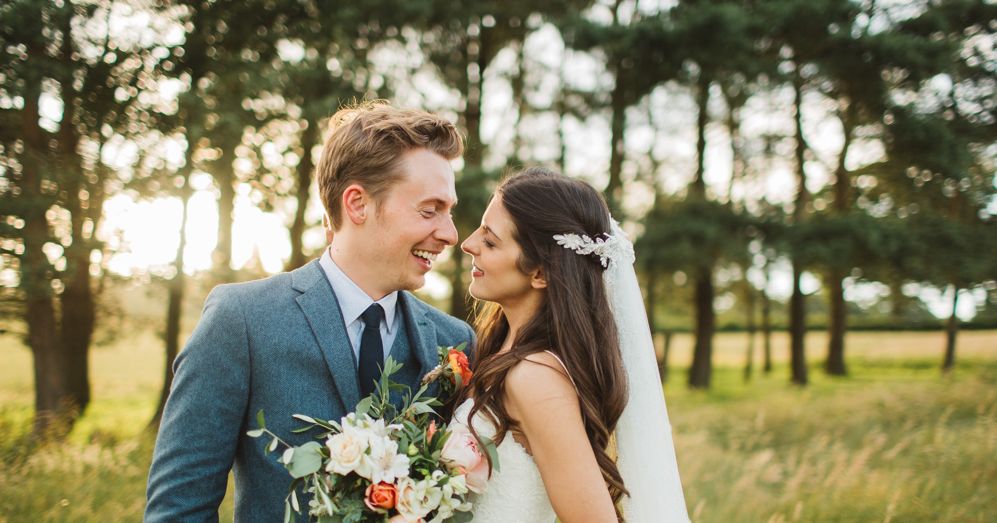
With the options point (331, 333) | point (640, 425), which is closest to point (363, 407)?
point (331, 333)

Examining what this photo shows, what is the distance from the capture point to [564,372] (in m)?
2.70

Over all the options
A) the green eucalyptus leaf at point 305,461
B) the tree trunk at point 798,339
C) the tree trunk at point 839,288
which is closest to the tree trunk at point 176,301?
the green eucalyptus leaf at point 305,461

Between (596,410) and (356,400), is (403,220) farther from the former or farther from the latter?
(596,410)

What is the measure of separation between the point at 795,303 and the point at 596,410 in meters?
18.1

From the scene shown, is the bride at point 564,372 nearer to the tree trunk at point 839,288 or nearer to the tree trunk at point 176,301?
the tree trunk at point 176,301

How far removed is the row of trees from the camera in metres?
9.23

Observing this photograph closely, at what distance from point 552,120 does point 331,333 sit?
623 inches

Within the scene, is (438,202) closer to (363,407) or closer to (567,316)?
(567,316)

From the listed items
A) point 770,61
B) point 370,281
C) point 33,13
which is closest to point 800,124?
point 770,61

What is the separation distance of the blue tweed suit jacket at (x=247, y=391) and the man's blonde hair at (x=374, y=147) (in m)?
0.40

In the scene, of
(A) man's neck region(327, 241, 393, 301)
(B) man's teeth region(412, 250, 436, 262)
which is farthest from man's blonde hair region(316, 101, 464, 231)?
(B) man's teeth region(412, 250, 436, 262)

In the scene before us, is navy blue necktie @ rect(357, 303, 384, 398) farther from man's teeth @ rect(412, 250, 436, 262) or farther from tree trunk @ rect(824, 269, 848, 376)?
tree trunk @ rect(824, 269, 848, 376)

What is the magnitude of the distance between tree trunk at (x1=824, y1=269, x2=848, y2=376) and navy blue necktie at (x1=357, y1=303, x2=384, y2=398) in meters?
19.3

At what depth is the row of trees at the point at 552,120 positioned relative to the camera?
9227mm
